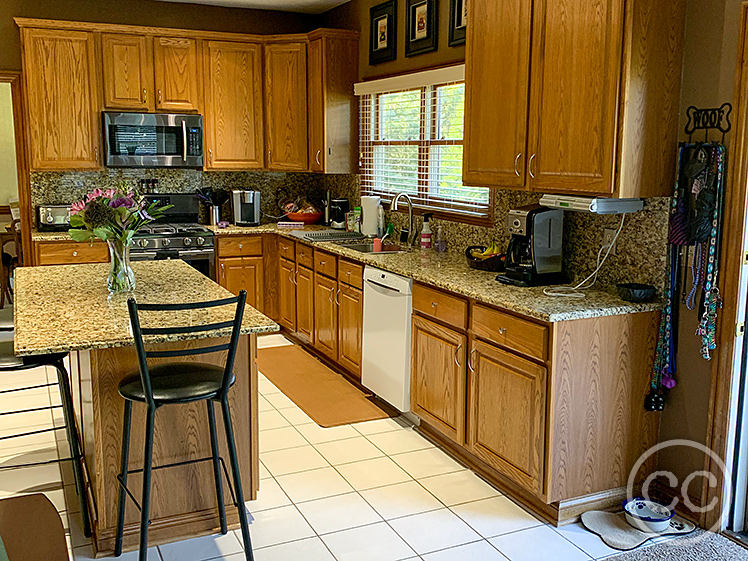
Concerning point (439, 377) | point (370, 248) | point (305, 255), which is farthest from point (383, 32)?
point (439, 377)

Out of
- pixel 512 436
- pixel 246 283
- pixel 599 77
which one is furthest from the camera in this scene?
pixel 246 283

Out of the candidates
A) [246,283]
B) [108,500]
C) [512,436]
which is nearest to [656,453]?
[512,436]

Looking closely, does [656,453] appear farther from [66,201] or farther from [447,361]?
[66,201]

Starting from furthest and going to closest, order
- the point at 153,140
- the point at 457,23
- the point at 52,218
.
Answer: the point at 153,140 → the point at 52,218 → the point at 457,23

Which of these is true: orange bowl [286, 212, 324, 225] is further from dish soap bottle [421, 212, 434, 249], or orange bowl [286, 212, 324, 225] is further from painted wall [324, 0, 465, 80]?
dish soap bottle [421, 212, 434, 249]

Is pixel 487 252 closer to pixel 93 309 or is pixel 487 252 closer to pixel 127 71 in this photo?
pixel 93 309

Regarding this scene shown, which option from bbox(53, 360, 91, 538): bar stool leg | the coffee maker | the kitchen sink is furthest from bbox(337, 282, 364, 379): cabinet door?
bbox(53, 360, 91, 538): bar stool leg

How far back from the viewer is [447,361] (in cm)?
371

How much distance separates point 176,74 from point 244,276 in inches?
66.5

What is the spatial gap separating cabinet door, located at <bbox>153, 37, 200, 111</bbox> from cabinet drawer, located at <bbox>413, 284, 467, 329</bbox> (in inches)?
119

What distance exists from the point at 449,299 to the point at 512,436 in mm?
741

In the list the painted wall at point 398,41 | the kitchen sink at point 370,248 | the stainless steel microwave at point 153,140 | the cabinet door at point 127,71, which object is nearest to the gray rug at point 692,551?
the kitchen sink at point 370,248

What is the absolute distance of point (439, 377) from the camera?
12.5ft

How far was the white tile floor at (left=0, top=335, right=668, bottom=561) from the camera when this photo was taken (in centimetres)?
292
